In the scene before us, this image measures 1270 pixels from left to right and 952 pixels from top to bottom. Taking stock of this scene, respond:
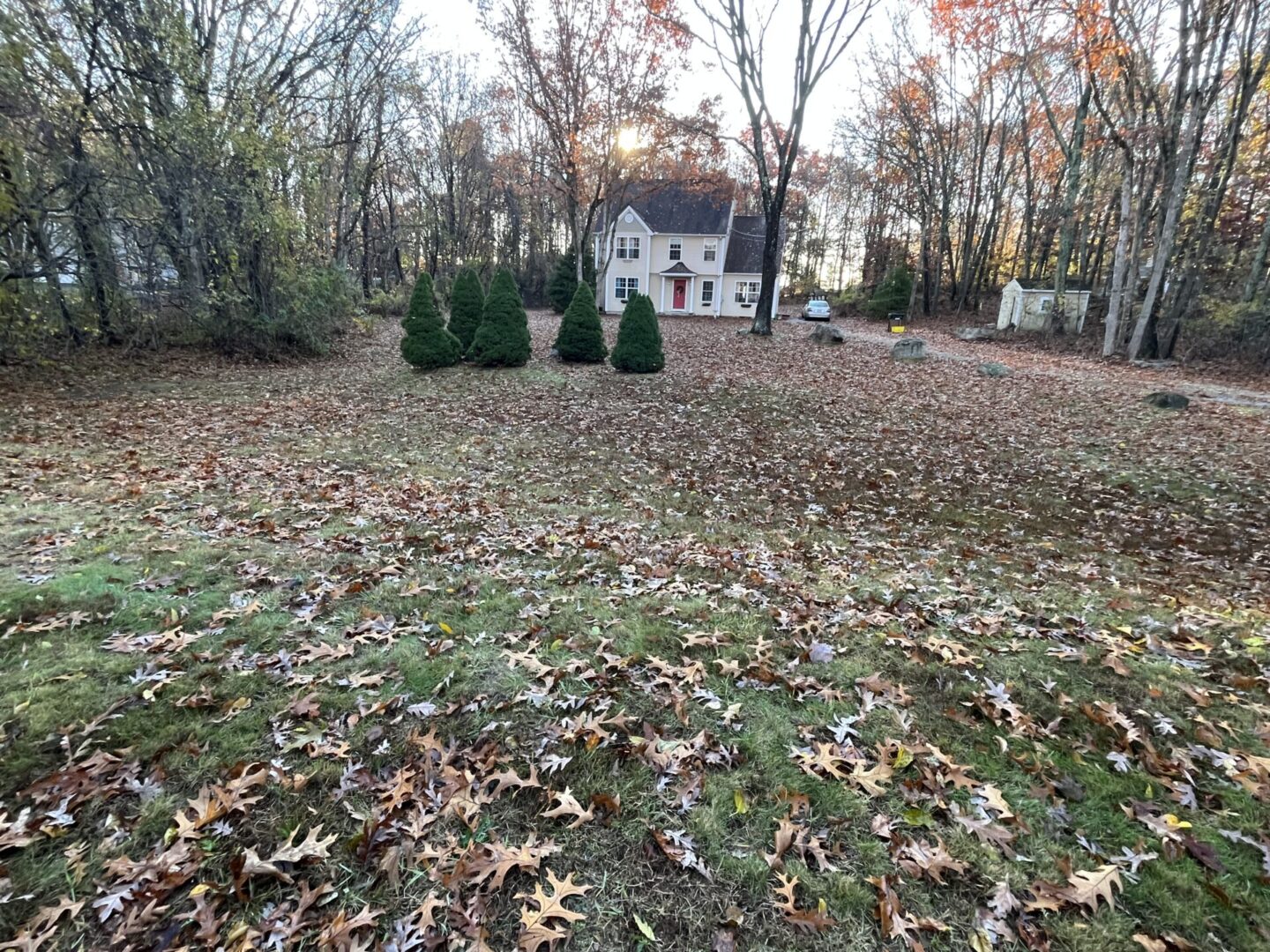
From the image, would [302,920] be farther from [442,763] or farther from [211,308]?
[211,308]

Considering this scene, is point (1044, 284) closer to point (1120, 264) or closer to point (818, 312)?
point (818, 312)

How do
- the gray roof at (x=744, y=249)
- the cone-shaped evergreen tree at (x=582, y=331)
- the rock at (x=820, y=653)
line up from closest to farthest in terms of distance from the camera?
the rock at (x=820, y=653) → the cone-shaped evergreen tree at (x=582, y=331) → the gray roof at (x=744, y=249)

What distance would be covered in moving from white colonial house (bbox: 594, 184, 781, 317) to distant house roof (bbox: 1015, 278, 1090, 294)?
1292 cm

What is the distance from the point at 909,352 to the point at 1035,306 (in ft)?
46.8

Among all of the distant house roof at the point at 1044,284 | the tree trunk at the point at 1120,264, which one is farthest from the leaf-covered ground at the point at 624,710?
the distant house roof at the point at 1044,284

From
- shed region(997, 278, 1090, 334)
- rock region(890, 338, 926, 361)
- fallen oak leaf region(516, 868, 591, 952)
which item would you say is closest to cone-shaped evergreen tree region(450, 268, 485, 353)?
rock region(890, 338, 926, 361)

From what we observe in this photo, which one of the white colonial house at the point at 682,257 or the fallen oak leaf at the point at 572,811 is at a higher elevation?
the white colonial house at the point at 682,257

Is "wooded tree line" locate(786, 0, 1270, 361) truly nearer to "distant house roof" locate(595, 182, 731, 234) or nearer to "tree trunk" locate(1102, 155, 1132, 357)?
"tree trunk" locate(1102, 155, 1132, 357)

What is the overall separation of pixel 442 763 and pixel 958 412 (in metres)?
11.4

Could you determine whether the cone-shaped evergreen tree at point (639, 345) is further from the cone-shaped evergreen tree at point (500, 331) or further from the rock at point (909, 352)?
the rock at point (909, 352)

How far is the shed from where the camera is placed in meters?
24.5

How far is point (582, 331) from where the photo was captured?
642 inches

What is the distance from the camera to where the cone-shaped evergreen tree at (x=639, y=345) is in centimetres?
1497

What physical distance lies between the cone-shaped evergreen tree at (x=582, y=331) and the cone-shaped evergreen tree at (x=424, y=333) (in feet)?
10.4
